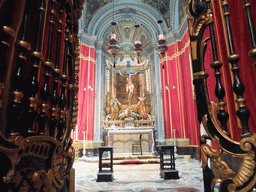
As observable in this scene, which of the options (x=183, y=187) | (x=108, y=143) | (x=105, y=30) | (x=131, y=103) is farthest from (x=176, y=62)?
(x=183, y=187)

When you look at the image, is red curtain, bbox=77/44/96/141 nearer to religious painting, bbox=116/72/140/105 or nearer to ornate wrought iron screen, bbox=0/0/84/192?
religious painting, bbox=116/72/140/105

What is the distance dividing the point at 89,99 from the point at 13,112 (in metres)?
8.01

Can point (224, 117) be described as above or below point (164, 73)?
below

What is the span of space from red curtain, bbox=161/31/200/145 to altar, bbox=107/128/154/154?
1.01 m

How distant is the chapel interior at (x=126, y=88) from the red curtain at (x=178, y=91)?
5cm

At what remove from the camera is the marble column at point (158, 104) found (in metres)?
8.75

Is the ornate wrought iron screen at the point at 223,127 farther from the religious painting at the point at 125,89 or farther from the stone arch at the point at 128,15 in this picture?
the stone arch at the point at 128,15

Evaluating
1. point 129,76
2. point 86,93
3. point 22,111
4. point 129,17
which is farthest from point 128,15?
point 22,111

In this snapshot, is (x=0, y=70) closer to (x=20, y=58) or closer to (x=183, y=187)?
(x=20, y=58)

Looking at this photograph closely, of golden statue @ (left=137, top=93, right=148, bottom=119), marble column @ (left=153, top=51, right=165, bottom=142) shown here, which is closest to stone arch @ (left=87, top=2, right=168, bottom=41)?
marble column @ (left=153, top=51, right=165, bottom=142)

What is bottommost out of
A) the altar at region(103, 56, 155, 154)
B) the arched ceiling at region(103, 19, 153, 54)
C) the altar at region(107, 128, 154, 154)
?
the altar at region(107, 128, 154, 154)

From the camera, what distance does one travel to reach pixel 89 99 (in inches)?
336

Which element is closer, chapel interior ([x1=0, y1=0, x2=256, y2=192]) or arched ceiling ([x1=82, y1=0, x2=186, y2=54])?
chapel interior ([x1=0, y1=0, x2=256, y2=192])

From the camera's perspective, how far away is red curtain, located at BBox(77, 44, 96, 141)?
8107 millimetres
